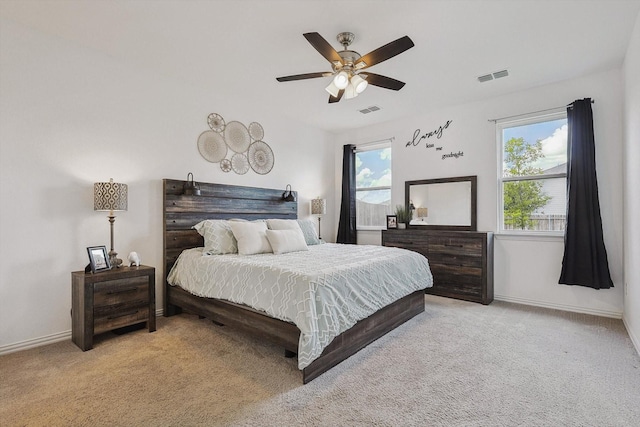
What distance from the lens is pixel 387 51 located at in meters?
2.45

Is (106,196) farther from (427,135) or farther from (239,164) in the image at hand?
(427,135)

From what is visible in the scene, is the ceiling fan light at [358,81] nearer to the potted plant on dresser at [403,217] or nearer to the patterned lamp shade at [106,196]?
the patterned lamp shade at [106,196]

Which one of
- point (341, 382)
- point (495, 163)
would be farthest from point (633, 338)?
point (341, 382)

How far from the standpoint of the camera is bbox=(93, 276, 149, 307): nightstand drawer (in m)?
2.69

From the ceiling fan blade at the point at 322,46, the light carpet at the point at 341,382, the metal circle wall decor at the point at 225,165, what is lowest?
the light carpet at the point at 341,382

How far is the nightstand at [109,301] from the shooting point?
2619mm

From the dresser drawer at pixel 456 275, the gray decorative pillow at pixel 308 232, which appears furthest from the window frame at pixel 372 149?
the gray decorative pillow at pixel 308 232

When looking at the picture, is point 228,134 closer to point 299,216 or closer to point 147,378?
point 299,216

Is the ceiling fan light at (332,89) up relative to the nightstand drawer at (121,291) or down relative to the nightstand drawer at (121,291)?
up

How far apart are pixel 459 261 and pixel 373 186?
6.87 feet

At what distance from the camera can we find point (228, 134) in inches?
167

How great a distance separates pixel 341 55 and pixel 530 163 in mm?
3010

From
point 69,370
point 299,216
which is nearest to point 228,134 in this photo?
point 299,216

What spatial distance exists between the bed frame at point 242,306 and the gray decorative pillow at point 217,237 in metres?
0.32
